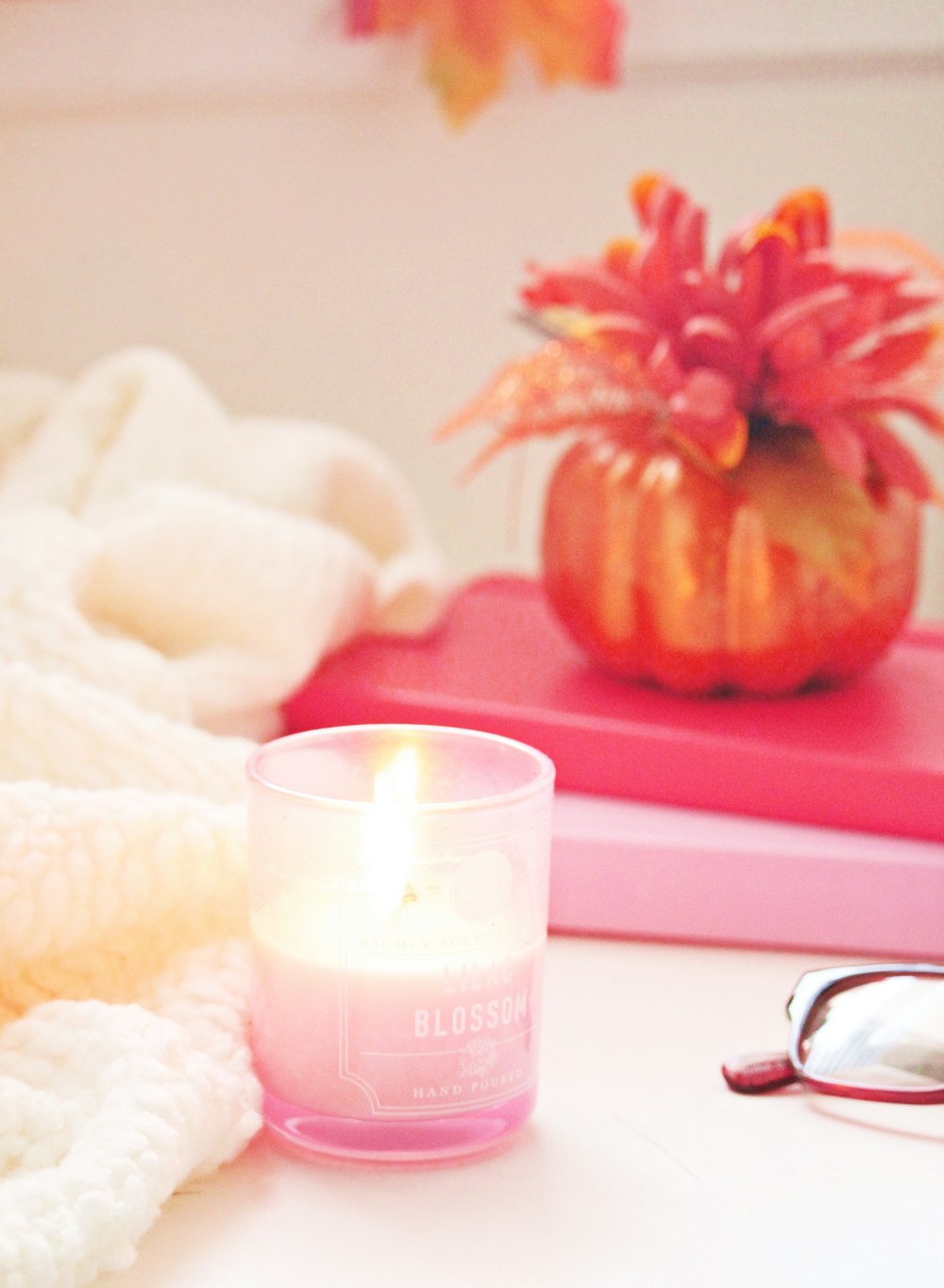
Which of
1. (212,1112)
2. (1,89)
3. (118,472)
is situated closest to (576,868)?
(212,1112)

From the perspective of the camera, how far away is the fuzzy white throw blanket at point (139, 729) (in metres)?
0.34

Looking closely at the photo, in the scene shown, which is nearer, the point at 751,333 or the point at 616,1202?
the point at 616,1202

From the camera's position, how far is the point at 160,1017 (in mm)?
387

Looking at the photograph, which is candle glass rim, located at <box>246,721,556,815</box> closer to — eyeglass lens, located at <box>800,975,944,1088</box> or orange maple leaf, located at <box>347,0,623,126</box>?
eyeglass lens, located at <box>800,975,944,1088</box>

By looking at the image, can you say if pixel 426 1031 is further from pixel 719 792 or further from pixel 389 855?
pixel 719 792

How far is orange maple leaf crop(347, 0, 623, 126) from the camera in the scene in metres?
0.97

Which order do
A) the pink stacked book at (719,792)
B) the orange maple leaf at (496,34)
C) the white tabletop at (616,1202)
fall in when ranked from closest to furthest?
the white tabletop at (616,1202), the pink stacked book at (719,792), the orange maple leaf at (496,34)

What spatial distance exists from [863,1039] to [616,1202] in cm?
11

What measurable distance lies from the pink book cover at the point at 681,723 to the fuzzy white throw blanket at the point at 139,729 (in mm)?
34

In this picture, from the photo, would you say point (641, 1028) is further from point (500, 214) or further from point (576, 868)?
point (500, 214)

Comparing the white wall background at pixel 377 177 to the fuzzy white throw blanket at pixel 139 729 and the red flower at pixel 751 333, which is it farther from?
the red flower at pixel 751 333

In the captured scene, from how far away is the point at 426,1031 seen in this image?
0.35 m

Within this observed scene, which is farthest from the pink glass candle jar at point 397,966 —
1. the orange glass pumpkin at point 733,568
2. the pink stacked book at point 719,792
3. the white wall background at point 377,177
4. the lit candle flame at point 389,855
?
the white wall background at point 377,177

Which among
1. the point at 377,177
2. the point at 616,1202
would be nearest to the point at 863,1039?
the point at 616,1202
